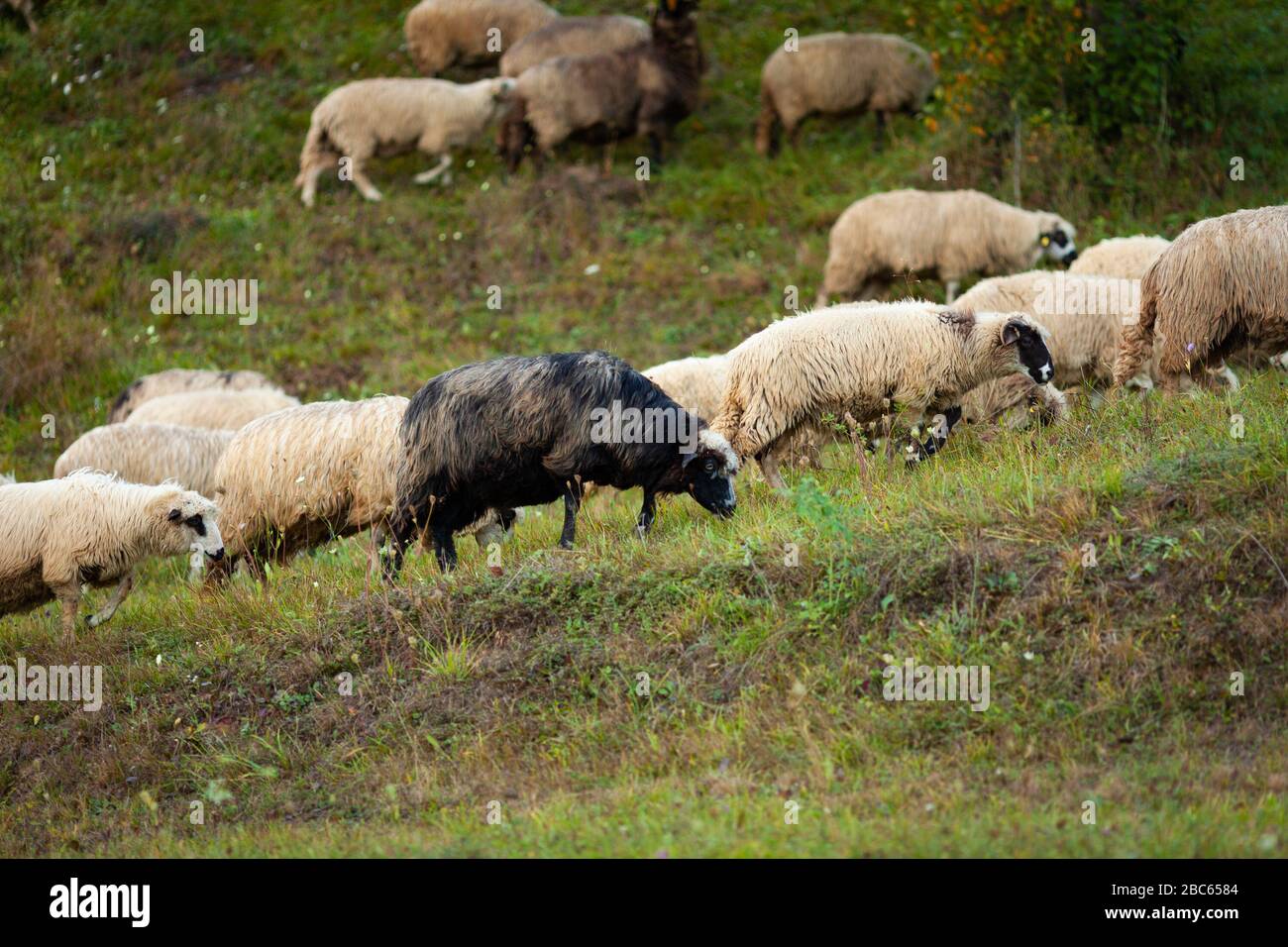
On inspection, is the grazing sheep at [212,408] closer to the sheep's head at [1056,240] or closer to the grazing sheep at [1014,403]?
the grazing sheep at [1014,403]

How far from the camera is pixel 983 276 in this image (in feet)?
57.1

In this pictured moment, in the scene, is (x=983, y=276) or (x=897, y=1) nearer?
(x=983, y=276)

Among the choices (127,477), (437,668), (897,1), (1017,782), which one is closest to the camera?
(1017,782)

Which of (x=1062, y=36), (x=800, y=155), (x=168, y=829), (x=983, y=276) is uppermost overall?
(x=1062, y=36)

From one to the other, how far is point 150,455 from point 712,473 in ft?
20.8

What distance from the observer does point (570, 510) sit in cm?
1001

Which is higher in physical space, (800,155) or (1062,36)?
(1062,36)

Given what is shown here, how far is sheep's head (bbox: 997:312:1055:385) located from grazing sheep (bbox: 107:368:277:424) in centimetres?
895

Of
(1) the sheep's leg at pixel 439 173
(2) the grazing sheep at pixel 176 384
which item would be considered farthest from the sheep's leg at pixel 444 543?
(1) the sheep's leg at pixel 439 173

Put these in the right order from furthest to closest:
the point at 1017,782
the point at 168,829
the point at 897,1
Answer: the point at 897,1
the point at 168,829
the point at 1017,782

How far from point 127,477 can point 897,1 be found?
16350mm

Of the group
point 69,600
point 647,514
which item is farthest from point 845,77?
point 69,600

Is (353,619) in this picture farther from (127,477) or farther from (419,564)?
(127,477)

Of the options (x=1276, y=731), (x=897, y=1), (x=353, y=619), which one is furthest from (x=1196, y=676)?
(x=897, y=1)
